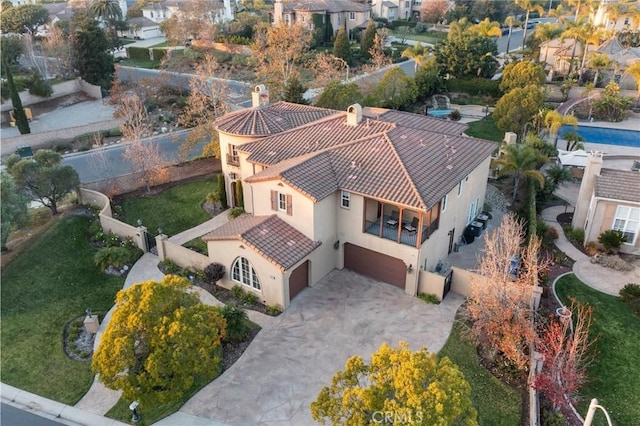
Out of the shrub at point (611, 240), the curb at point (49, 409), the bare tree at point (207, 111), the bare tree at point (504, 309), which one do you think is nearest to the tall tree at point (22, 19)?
the bare tree at point (207, 111)

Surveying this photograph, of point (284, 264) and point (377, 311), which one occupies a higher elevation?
point (284, 264)

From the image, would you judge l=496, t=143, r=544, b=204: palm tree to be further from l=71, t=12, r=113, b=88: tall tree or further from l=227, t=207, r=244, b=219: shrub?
l=71, t=12, r=113, b=88: tall tree

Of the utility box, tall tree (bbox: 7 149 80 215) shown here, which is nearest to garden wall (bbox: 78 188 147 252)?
Answer: tall tree (bbox: 7 149 80 215)

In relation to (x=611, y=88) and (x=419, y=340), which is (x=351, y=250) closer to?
(x=419, y=340)

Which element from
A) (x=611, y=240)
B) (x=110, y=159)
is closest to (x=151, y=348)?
(x=611, y=240)

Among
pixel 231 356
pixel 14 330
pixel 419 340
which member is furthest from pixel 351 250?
pixel 14 330

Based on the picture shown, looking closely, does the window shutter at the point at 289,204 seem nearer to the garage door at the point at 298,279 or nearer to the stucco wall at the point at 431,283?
the garage door at the point at 298,279
